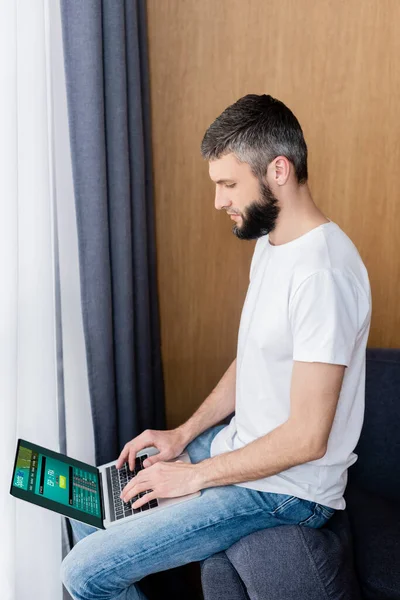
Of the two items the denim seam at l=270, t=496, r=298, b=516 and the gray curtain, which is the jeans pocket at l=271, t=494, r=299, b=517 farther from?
the gray curtain

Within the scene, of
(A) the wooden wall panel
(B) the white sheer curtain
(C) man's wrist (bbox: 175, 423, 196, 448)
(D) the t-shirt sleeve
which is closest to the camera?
(D) the t-shirt sleeve

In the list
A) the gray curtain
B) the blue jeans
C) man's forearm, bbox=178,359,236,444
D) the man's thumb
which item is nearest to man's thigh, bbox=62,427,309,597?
the blue jeans

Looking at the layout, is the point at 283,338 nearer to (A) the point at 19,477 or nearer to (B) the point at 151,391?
(A) the point at 19,477

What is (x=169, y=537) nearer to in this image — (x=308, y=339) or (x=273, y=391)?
(x=273, y=391)

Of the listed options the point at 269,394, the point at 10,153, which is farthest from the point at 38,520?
the point at 10,153

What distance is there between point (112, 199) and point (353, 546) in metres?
1.04

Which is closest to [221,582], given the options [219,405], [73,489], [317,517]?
[317,517]

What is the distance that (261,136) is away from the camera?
141 cm

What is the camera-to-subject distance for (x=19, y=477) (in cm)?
133

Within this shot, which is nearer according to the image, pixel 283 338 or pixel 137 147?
pixel 283 338

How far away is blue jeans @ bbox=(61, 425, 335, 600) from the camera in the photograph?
53.9 inches

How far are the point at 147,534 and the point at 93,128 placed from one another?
944mm

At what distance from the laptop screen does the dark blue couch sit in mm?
280

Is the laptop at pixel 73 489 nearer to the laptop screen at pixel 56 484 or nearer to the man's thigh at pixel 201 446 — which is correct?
the laptop screen at pixel 56 484
